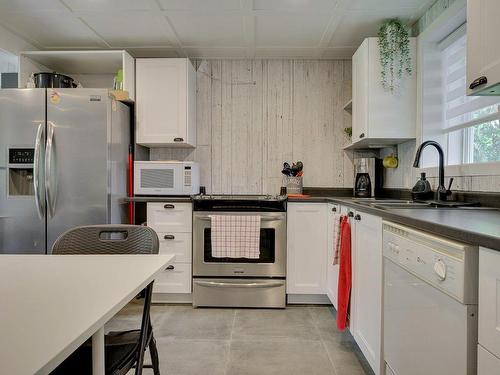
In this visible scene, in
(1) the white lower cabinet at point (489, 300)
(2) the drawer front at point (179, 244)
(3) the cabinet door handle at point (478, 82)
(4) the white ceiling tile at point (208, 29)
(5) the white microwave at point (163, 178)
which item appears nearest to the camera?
(1) the white lower cabinet at point (489, 300)

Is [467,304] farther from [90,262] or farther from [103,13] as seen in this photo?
[103,13]

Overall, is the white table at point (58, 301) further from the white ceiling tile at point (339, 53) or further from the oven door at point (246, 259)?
the white ceiling tile at point (339, 53)

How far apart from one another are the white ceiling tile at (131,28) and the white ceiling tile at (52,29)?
4.8 inches

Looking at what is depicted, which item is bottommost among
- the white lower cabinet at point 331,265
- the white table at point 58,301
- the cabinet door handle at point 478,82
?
the white lower cabinet at point 331,265

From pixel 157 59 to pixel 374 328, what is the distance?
2684mm

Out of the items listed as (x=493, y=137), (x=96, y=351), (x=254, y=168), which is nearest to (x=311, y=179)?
(x=254, y=168)

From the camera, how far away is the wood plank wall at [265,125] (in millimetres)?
3256

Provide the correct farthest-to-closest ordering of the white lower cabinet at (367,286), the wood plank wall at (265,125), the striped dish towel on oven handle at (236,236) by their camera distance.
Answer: the wood plank wall at (265,125), the striped dish towel on oven handle at (236,236), the white lower cabinet at (367,286)

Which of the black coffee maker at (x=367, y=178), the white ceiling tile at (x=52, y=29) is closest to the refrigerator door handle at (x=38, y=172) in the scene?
the white ceiling tile at (x=52, y=29)

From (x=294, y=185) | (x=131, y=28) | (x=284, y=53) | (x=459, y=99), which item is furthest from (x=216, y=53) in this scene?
(x=459, y=99)

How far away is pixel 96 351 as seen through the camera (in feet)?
2.05

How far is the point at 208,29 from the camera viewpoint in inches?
104

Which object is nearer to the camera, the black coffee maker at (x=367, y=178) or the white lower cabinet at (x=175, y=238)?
the white lower cabinet at (x=175, y=238)

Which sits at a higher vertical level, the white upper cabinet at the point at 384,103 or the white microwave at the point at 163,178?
the white upper cabinet at the point at 384,103
